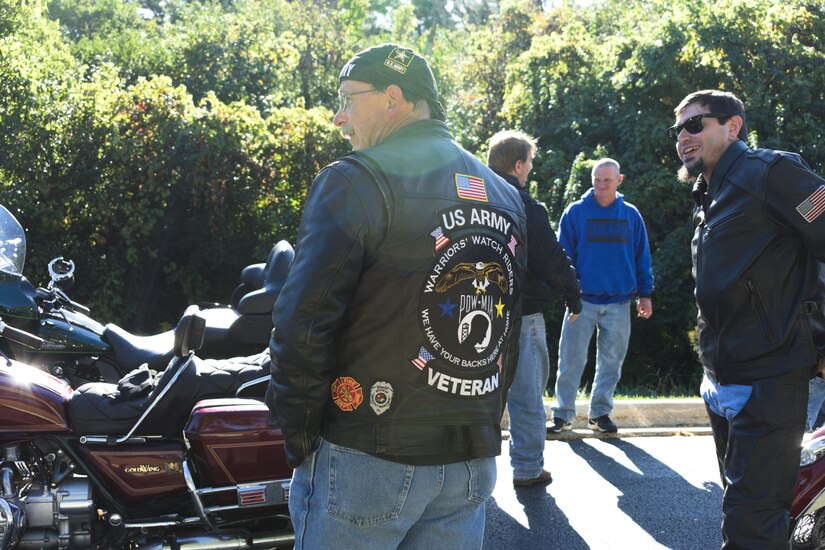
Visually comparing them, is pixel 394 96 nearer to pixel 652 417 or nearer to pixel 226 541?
pixel 226 541

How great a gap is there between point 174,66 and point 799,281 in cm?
1142

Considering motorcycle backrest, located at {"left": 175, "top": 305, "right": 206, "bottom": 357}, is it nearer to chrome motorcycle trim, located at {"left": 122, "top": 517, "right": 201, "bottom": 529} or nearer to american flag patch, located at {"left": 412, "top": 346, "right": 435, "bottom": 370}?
chrome motorcycle trim, located at {"left": 122, "top": 517, "right": 201, "bottom": 529}

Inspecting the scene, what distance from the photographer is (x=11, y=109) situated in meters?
8.70

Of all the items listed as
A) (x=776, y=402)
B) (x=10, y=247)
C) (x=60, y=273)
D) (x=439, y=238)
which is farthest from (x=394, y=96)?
(x=60, y=273)

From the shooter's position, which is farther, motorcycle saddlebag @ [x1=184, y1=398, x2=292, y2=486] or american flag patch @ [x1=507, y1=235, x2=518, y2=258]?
motorcycle saddlebag @ [x1=184, y1=398, x2=292, y2=486]

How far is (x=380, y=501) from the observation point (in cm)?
220

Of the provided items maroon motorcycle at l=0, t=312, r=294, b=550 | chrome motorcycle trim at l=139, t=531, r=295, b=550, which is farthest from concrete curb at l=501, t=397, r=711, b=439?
maroon motorcycle at l=0, t=312, r=294, b=550

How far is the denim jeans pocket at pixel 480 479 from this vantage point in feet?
7.62

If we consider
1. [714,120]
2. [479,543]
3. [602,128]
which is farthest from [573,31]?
[479,543]

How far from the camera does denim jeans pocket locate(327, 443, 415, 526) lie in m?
2.19

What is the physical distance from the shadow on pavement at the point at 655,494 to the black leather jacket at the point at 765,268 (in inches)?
67.3

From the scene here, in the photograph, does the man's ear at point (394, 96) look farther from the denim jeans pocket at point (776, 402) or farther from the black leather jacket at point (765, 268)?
the denim jeans pocket at point (776, 402)

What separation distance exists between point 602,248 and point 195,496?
3.61 m

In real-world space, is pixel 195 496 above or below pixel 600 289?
below
